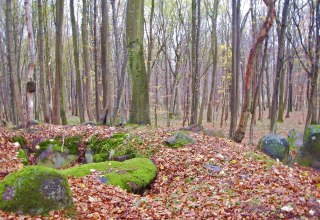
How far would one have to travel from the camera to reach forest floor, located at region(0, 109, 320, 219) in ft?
16.3

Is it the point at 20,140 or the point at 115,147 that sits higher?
the point at 20,140

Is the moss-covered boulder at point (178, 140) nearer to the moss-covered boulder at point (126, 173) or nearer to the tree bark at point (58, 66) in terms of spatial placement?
the moss-covered boulder at point (126, 173)

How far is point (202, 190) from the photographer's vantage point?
20.2 ft

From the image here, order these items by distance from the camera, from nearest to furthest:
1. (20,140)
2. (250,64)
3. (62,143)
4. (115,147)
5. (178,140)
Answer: (178,140), (115,147), (20,140), (62,143), (250,64)

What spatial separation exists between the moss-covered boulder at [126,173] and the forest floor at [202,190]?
216mm

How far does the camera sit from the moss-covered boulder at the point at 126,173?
6465 mm

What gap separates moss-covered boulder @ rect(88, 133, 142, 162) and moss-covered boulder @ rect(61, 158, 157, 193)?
1203 mm

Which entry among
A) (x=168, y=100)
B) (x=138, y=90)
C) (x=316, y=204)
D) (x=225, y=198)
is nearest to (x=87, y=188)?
(x=225, y=198)

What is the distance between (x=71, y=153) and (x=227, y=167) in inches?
193

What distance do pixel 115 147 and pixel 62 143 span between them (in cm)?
178

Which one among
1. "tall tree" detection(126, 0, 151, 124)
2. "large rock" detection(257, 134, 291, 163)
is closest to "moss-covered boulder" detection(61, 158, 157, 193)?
"tall tree" detection(126, 0, 151, 124)

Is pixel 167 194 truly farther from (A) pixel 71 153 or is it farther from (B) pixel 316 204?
(A) pixel 71 153

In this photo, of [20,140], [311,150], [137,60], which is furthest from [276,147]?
[20,140]

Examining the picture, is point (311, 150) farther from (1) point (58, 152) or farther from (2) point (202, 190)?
(1) point (58, 152)
